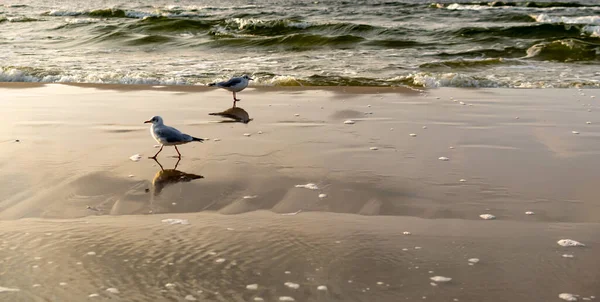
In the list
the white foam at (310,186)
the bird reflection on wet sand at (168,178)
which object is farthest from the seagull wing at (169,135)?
the white foam at (310,186)

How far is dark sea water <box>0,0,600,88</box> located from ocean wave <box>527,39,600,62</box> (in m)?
0.03

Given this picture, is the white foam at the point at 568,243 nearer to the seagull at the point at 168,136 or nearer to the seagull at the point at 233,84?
the seagull at the point at 168,136

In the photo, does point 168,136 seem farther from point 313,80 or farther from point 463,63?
point 463,63

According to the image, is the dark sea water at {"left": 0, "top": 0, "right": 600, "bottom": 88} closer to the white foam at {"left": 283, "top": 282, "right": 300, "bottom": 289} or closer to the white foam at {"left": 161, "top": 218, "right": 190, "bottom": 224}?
the white foam at {"left": 161, "top": 218, "right": 190, "bottom": 224}

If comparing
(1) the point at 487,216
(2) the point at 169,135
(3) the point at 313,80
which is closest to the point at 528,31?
(3) the point at 313,80

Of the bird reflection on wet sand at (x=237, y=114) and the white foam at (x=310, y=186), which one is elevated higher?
the white foam at (x=310, y=186)

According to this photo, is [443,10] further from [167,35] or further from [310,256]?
[310,256]

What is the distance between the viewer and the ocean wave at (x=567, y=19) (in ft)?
70.5

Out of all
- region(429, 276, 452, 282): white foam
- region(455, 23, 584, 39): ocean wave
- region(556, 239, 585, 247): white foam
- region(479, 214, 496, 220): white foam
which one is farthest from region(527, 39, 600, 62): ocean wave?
region(429, 276, 452, 282): white foam

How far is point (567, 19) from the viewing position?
2241cm

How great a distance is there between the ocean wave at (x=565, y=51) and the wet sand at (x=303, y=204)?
684 cm

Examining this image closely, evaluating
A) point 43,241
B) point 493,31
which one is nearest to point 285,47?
point 493,31

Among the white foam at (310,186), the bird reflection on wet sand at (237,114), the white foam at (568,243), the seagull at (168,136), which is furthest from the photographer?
the bird reflection on wet sand at (237,114)

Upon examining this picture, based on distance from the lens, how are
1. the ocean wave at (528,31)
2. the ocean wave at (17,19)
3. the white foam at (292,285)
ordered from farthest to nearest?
the ocean wave at (17,19) < the ocean wave at (528,31) < the white foam at (292,285)
